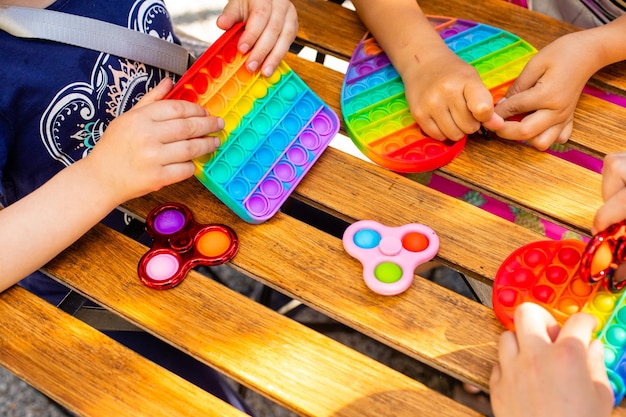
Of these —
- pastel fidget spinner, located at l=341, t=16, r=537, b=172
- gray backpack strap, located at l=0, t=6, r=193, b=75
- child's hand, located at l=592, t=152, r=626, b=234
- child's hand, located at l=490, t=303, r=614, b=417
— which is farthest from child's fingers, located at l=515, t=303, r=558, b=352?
gray backpack strap, located at l=0, t=6, r=193, b=75

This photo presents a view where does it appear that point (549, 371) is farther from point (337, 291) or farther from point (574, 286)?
point (337, 291)

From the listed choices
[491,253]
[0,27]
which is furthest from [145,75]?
[491,253]

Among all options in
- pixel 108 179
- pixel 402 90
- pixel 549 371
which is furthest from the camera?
pixel 402 90

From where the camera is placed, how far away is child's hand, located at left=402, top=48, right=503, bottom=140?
2.27 ft

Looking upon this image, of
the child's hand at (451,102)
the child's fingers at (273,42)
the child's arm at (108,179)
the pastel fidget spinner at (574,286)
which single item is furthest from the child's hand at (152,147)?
the pastel fidget spinner at (574,286)

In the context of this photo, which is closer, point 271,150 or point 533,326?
point 533,326

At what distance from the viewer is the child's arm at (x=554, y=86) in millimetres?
718

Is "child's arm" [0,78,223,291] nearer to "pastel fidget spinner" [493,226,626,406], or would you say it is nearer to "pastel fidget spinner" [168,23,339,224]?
"pastel fidget spinner" [168,23,339,224]

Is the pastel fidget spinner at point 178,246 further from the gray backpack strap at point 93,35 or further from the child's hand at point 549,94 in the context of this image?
the child's hand at point 549,94

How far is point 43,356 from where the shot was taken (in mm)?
608

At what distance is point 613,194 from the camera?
23.4 inches

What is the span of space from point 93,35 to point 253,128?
0.24m

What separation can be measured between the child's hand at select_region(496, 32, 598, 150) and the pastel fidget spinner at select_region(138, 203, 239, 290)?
1.22ft

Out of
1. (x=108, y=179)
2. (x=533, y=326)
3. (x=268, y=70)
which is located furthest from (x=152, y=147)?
(x=533, y=326)
